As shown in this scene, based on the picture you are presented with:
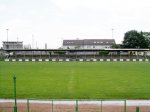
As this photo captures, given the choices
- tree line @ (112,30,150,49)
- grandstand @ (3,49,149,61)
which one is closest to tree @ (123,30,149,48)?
tree line @ (112,30,150,49)

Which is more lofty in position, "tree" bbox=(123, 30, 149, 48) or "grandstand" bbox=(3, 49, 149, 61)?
"tree" bbox=(123, 30, 149, 48)

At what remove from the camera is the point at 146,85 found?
39188 millimetres

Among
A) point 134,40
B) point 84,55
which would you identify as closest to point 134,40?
point 134,40

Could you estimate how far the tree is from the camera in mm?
150875

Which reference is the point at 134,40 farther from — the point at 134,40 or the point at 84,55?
the point at 84,55

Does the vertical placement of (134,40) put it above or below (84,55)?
above

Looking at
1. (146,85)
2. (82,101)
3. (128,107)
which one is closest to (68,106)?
(82,101)

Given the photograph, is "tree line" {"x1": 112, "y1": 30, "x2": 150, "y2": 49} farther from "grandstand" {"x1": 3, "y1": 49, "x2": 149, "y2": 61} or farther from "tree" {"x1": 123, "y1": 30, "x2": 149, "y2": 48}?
"grandstand" {"x1": 3, "y1": 49, "x2": 149, "y2": 61}

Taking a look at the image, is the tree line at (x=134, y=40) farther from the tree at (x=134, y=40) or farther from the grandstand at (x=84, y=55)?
the grandstand at (x=84, y=55)

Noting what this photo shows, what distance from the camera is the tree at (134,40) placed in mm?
150875

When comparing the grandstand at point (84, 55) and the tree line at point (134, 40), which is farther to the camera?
the tree line at point (134, 40)

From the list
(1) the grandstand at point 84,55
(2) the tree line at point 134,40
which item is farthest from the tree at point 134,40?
(1) the grandstand at point 84,55

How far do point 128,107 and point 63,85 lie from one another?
14462 mm

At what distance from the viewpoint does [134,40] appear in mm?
150875
